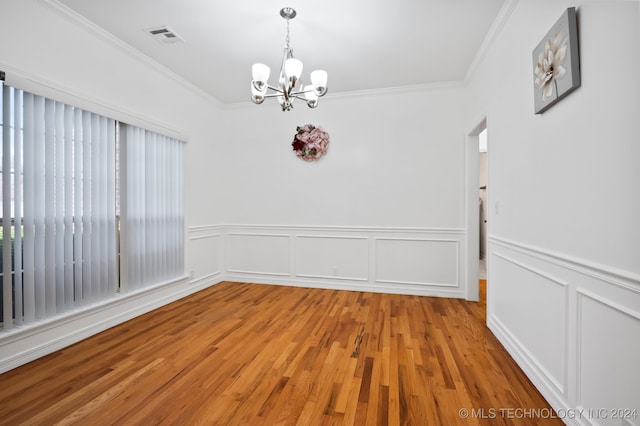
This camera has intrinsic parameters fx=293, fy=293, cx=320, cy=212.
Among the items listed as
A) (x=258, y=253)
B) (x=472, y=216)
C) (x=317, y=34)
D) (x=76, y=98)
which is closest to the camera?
(x=76, y=98)

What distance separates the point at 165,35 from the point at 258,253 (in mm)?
2975

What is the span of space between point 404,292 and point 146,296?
317 cm

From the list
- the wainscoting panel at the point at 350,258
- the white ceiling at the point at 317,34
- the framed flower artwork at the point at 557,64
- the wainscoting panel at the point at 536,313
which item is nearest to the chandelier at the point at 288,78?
the white ceiling at the point at 317,34

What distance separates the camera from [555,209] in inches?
66.6

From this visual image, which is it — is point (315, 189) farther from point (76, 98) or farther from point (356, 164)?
point (76, 98)

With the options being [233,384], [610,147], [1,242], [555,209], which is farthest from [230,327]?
[610,147]

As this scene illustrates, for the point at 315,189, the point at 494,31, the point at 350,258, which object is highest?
the point at 494,31

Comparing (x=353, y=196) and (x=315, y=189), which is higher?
(x=315, y=189)

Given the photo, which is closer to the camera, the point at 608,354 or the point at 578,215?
the point at 608,354

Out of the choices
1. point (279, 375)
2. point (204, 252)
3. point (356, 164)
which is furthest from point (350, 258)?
point (279, 375)

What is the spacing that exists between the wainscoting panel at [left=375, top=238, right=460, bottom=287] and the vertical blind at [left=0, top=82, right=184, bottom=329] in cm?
283

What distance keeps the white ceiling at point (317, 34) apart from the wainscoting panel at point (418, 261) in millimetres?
2130

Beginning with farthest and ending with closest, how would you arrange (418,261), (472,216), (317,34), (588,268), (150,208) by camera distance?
(418,261) < (472,216) < (150,208) < (317,34) < (588,268)

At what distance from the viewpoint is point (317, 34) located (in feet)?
8.98
